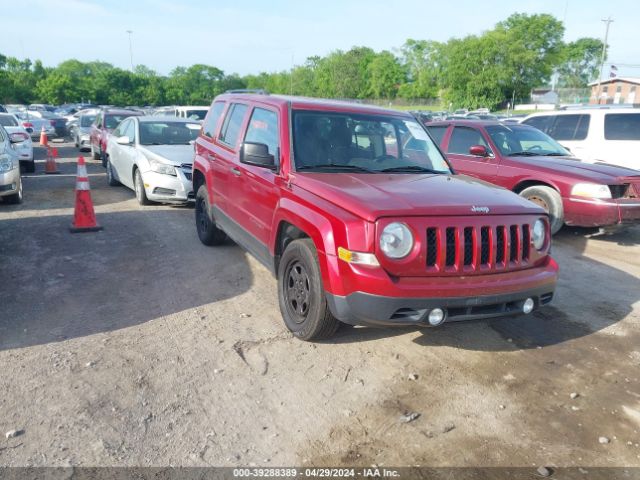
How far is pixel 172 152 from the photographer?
9.17 m

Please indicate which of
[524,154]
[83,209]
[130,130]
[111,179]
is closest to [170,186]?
[83,209]

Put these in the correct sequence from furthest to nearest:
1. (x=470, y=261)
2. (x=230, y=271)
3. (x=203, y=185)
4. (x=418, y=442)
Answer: (x=203, y=185)
(x=230, y=271)
(x=470, y=261)
(x=418, y=442)

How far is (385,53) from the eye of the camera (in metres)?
94.7

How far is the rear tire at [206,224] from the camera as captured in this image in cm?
652

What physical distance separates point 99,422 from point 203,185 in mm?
4023

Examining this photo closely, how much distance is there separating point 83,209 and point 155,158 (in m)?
1.87

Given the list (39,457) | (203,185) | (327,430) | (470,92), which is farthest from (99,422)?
(470,92)

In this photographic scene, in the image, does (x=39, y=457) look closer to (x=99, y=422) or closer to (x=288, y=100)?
(x=99, y=422)

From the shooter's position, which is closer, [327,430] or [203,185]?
[327,430]

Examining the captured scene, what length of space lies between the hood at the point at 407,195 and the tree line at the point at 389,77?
2155 inches

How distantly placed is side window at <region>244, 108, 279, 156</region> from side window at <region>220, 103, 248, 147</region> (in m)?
0.31

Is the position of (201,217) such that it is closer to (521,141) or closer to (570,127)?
(521,141)

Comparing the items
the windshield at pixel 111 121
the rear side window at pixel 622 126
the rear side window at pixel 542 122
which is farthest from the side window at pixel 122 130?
the rear side window at pixel 622 126

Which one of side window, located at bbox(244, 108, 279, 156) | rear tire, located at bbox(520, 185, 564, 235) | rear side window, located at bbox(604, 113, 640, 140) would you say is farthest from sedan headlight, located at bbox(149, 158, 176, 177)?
rear side window, located at bbox(604, 113, 640, 140)
